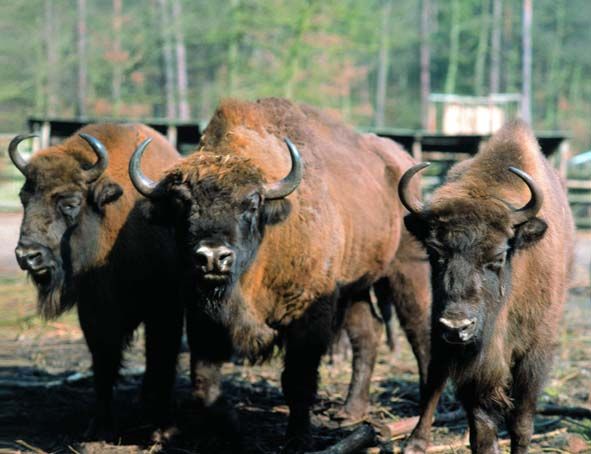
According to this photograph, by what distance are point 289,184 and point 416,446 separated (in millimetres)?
2058

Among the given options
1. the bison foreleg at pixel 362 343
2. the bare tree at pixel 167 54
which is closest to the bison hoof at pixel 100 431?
the bison foreleg at pixel 362 343

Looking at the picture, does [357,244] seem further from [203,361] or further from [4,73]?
[4,73]

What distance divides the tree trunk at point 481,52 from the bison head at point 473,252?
53.0 meters

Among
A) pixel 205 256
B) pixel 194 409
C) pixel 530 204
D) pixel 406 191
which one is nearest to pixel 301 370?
pixel 194 409

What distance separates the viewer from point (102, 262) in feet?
23.0

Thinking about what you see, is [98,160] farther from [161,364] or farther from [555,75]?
[555,75]

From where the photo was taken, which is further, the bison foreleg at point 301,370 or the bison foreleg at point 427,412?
the bison foreleg at point 301,370

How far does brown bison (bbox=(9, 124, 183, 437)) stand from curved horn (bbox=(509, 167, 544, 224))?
8.89 ft

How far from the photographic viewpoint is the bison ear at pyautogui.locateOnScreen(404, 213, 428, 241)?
5512mm

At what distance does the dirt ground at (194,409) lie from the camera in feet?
21.4

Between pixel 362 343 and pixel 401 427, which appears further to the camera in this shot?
pixel 362 343

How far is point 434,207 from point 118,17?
129 feet

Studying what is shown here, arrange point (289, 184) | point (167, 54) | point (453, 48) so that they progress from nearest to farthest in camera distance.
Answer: point (289, 184)
point (167, 54)
point (453, 48)

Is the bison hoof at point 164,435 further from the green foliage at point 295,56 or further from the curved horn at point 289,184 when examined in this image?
the green foliage at point 295,56
